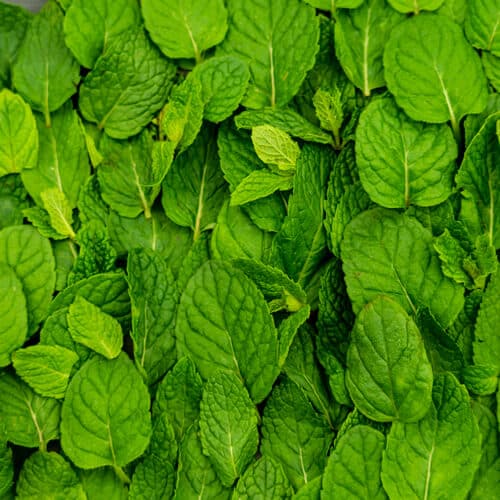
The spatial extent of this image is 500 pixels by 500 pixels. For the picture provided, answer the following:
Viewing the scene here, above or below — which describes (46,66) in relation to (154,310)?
above

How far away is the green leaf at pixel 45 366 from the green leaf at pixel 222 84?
0.24 m

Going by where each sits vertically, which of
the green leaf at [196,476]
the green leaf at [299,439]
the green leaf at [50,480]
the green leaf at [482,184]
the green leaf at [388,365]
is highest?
the green leaf at [482,184]

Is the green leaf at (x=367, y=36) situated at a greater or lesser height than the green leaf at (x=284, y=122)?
greater

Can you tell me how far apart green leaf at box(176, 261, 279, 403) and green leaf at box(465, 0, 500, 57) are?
288 millimetres

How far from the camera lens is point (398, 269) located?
1.98ft

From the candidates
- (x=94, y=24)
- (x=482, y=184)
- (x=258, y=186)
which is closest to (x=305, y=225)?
(x=258, y=186)

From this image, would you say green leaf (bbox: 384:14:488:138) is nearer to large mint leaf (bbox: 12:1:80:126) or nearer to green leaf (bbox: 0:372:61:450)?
large mint leaf (bbox: 12:1:80:126)

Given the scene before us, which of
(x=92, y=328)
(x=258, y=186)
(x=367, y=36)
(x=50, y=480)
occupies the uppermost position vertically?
(x=367, y=36)

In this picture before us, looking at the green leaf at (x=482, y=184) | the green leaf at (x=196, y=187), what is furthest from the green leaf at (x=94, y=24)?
the green leaf at (x=482, y=184)

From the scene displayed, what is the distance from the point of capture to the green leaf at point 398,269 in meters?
0.60

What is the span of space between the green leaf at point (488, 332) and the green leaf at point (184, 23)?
326 mm

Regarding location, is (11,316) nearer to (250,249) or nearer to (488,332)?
(250,249)

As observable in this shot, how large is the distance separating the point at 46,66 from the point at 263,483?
1.35 feet

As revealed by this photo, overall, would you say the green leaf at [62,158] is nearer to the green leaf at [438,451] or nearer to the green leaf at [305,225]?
the green leaf at [305,225]
